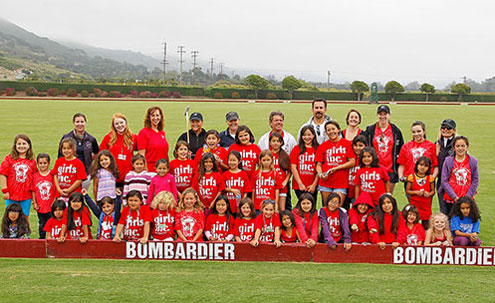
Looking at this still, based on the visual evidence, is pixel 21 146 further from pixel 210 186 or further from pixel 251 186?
pixel 251 186

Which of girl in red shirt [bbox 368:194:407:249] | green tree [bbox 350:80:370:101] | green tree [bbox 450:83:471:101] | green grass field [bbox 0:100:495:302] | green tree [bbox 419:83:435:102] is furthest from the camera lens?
green tree [bbox 419:83:435:102]

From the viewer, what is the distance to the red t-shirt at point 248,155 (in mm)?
6117

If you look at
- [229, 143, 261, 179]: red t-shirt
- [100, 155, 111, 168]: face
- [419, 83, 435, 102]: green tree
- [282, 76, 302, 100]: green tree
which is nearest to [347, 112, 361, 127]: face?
[229, 143, 261, 179]: red t-shirt

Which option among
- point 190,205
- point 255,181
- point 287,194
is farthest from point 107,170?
point 287,194

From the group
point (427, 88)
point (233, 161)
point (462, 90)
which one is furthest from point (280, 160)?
point (462, 90)

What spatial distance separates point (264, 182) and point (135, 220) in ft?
5.41

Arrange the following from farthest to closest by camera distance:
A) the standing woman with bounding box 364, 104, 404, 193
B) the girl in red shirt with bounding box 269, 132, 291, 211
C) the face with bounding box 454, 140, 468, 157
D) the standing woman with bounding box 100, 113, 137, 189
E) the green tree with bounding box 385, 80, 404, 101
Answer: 1. the green tree with bounding box 385, 80, 404, 101
2. the standing woman with bounding box 364, 104, 404, 193
3. the standing woman with bounding box 100, 113, 137, 189
4. the girl in red shirt with bounding box 269, 132, 291, 211
5. the face with bounding box 454, 140, 468, 157

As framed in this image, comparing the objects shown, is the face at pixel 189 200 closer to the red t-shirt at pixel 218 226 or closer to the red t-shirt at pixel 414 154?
the red t-shirt at pixel 218 226

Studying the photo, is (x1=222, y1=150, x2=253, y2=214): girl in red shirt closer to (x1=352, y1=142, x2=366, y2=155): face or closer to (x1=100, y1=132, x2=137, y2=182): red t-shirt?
(x1=100, y1=132, x2=137, y2=182): red t-shirt

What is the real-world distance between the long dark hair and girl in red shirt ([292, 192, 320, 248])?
10.9 ft

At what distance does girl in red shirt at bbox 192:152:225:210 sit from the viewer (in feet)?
19.1

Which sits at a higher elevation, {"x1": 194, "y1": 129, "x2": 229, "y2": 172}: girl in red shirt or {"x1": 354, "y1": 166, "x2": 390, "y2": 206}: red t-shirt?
{"x1": 194, "y1": 129, "x2": 229, "y2": 172}: girl in red shirt

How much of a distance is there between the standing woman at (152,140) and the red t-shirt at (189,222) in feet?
3.37

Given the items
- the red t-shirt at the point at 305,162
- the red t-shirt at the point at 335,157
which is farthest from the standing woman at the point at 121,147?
the red t-shirt at the point at 335,157
